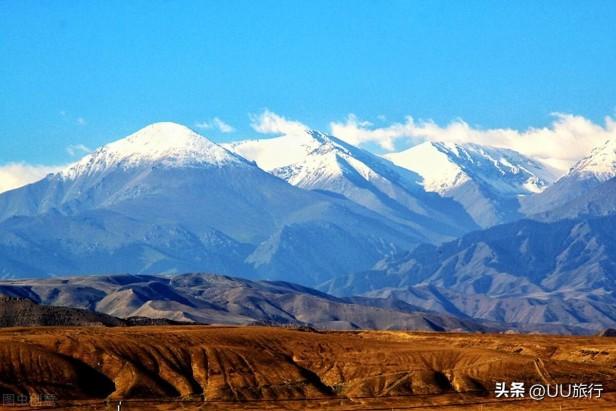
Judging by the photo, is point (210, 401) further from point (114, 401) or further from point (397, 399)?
point (397, 399)

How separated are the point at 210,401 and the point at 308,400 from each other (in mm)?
13098

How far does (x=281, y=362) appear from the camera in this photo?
181 metres

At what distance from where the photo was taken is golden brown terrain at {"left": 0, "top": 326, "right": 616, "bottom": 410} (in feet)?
524

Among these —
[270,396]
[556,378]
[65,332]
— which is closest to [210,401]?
[270,396]

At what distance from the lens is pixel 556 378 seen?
181250mm

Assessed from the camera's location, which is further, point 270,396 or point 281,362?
point 281,362

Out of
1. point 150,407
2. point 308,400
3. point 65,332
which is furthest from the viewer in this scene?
point 65,332

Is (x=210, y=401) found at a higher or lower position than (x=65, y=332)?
lower

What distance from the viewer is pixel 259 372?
174375 mm

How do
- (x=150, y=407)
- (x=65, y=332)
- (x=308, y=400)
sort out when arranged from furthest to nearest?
(x=65, y=332)
(x=308, y=400)
(x=150, y=407)

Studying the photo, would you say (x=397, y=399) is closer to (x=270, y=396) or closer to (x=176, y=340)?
(x=270, y=396)

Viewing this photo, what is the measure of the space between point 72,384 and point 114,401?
848 cm

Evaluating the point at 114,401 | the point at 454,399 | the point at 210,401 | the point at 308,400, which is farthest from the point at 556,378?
the point at 114,401

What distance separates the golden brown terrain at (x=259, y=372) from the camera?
160 metres
